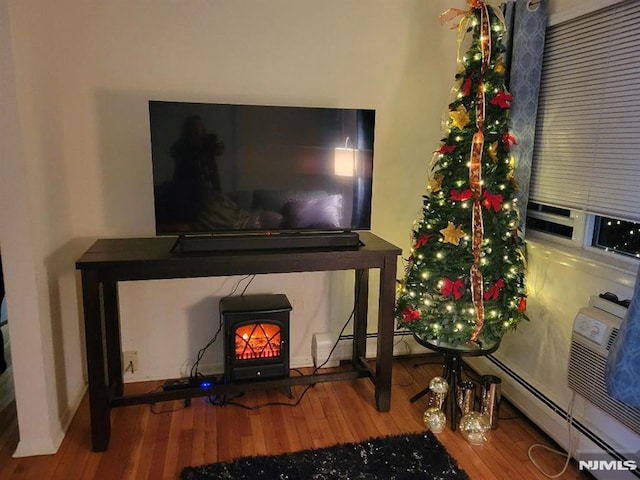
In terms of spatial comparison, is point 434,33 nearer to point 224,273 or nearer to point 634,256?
point 634,256

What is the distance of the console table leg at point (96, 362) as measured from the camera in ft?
6.48

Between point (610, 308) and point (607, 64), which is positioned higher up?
point (607, 64)

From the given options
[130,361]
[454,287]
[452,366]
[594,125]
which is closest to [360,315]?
[452,366]

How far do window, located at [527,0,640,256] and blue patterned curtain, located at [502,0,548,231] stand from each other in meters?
0.09

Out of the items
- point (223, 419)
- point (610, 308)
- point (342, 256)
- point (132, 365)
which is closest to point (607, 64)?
point (610, 308)

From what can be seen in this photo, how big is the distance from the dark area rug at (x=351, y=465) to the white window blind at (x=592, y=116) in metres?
1.34

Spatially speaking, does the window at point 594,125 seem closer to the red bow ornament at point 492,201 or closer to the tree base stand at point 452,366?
the red bow ornament at point 492,201

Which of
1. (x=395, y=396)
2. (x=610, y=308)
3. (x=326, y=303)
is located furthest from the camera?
(x=326, y=303)

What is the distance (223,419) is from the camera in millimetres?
2373

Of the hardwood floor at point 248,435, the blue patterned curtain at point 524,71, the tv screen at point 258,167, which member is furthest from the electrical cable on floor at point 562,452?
the tv screen at point 258,167

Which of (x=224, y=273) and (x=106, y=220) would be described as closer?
(x=224, y=273)

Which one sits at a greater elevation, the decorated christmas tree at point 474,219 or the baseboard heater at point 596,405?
the decorated christmas tree at point 474,219

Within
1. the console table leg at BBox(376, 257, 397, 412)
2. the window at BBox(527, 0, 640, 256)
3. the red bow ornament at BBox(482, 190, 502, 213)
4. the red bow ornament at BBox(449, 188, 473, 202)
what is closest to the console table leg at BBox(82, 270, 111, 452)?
the console table leg at BBox(376, 257, 397, 412)

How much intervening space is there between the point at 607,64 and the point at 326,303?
6.25 ft
